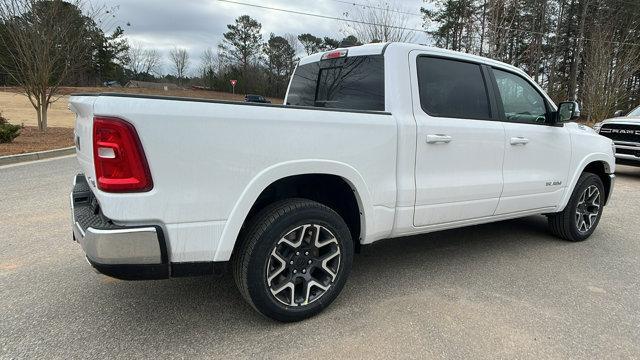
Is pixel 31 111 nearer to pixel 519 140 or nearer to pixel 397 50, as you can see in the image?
pixel 397 50

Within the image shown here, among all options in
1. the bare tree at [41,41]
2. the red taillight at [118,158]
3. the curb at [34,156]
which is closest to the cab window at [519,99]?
the red taillight at [118,158]

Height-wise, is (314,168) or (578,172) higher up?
(314,168)

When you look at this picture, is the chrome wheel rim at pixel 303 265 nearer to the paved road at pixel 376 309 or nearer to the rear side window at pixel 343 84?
the paved road at pixel 376 309

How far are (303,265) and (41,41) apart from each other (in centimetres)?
1399

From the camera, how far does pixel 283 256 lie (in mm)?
2799

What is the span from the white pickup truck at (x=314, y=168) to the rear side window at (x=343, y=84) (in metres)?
→ 0.01

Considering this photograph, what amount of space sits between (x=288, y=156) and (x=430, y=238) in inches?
106

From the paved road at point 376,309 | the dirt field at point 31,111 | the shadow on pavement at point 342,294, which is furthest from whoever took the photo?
the dirt field at point 31,111

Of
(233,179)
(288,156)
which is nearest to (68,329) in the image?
(233,179)

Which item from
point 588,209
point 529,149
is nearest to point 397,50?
point 529,149

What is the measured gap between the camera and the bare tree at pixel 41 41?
42.2 feet

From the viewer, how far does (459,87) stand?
3.64 m

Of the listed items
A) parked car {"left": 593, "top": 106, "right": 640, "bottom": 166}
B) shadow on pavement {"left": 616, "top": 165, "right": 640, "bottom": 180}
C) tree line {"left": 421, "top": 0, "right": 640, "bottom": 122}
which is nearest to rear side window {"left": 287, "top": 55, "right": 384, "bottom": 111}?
parked car {"left": 593, "top": 106, "right": 640, "bottom": 166}

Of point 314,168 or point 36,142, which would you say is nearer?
point 314,168
